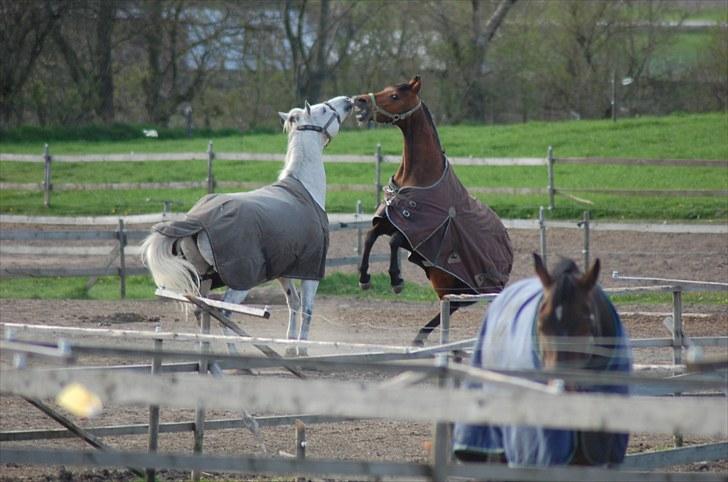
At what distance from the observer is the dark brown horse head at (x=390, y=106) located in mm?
9711

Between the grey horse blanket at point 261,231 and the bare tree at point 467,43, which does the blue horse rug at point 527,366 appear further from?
the bare tree at point 467,43

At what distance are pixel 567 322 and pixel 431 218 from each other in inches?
195

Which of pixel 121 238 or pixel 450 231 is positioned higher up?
pixel 450 231

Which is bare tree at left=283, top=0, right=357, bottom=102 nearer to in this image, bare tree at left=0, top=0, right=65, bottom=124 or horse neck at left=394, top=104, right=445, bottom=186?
bare tree at left=0, top=0, right=65, bottom=124

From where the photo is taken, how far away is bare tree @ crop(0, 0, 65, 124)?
28188 millimetres

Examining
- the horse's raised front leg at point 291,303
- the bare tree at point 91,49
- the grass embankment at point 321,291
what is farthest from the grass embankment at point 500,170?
the horse's raised front leg at point 291,303

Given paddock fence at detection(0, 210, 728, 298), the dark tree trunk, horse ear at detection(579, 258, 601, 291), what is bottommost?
paddock fence at detection(0, 210, 728, 298)

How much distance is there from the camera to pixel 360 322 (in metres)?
11.8

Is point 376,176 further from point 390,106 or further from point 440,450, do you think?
point 440,450

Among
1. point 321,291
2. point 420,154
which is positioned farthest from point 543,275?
point 321,291

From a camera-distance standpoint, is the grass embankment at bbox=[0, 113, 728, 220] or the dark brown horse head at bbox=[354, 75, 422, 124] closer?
the dark brown horse head at bbox=[354, 75, 422, 124]

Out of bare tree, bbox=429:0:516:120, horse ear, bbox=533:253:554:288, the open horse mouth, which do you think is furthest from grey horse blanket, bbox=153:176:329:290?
bare tree, bbox=429:0:516:120

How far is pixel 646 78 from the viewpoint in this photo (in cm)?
3073

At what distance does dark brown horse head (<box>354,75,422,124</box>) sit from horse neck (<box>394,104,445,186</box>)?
8 cm
